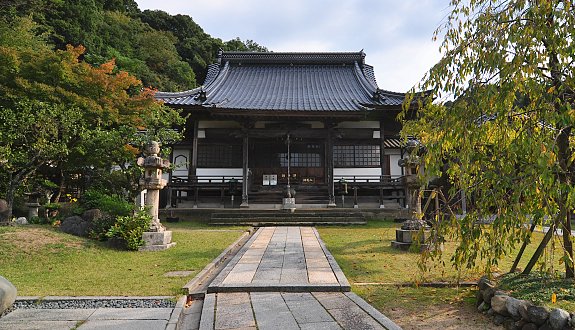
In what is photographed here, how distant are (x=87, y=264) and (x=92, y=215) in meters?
3.13

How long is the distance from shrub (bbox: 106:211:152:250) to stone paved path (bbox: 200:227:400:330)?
2.81 m

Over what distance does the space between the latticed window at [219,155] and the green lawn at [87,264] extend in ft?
28.1

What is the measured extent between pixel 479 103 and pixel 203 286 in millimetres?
4094

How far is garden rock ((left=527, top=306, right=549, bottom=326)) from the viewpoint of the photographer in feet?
10.2

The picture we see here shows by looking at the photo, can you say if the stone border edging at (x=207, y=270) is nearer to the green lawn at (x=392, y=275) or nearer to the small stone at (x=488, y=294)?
the green lawn at (x=392, y=275)

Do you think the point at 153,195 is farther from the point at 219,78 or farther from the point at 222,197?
the point at 219,78

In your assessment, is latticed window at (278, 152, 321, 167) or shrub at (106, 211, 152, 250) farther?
latticed window at (278, 152, 321, 167)

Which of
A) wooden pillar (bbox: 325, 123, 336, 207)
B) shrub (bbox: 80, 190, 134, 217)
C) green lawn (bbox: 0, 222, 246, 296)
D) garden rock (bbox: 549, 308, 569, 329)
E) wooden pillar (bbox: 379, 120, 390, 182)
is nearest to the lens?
garden rock (bbox: 549, 308, 569, 329)

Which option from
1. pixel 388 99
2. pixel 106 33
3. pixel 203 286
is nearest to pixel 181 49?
pixel 106 33

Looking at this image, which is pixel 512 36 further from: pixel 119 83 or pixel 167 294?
pixel 119 83

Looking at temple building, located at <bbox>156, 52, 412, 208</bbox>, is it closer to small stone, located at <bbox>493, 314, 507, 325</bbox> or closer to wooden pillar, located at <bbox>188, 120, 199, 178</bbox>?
wooden pillar, located at <bbox>188, 120, 199, 178</bbox>

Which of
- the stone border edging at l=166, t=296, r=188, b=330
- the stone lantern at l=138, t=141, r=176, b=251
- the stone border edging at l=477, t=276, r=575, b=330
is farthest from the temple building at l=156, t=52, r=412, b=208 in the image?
the stone border edging at l=477, t=276, r=575, b=330

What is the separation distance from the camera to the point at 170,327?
3.38 m

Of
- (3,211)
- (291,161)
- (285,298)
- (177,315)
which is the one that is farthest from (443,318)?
(291,161)
